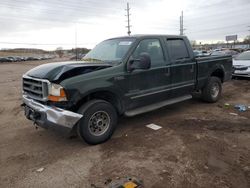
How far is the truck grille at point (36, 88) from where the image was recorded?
405cm

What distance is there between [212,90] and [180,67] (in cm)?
189

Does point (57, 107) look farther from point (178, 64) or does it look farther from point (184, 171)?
point (178, 64)

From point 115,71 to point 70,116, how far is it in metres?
1.22

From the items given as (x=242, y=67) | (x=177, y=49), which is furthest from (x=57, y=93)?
(x=242, y=67)

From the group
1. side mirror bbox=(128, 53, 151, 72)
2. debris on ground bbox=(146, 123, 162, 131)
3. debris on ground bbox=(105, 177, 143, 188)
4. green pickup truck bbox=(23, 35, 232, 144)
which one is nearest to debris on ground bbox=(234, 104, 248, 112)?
green pickup truck bbox=(23, 35, 232, 144)

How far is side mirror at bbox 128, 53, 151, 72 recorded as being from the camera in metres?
4.45

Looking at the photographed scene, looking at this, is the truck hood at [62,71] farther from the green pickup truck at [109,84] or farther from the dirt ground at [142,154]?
the dirt ground at [142,154]

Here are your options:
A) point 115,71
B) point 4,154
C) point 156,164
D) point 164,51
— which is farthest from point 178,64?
point 4,154

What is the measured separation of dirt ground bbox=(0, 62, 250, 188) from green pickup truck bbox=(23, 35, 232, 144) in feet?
1.55

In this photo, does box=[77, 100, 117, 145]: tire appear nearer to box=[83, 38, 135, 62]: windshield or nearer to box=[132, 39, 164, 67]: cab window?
box=[83, 38, 135, 62]: windshield

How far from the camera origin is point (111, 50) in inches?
207

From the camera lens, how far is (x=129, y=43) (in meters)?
4.96

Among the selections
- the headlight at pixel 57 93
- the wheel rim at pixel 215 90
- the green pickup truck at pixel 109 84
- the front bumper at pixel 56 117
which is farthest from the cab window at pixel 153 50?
the wheel rim at pixel 215 90

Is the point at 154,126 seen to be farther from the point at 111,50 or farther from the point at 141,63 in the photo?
the point at 111,50
